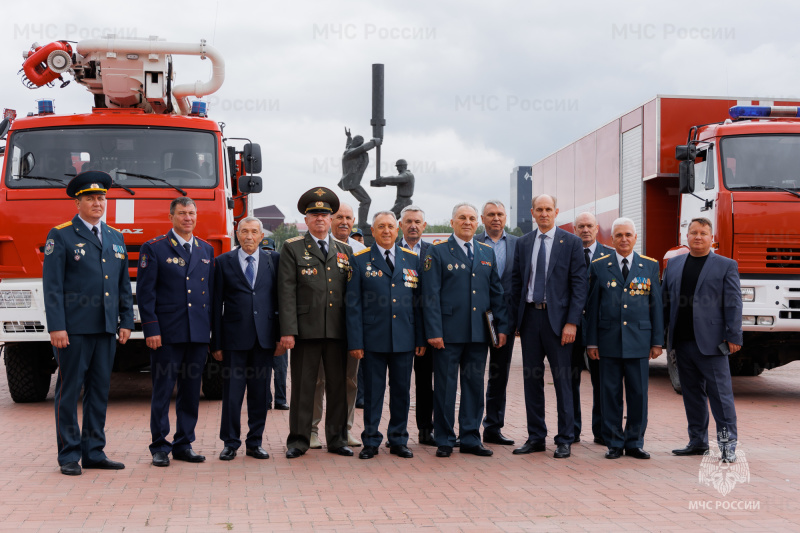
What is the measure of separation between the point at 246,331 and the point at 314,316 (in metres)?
0.55

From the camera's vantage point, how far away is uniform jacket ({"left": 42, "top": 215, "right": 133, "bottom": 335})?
21.7 ft

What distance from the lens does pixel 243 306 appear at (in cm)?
730

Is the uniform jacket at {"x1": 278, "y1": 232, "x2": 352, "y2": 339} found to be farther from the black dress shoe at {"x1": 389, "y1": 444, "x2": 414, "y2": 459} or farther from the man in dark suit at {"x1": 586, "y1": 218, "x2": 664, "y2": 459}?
the man in dark suit at {"x1": 586, "y1": 218, "x2": 664, "y2": 459}

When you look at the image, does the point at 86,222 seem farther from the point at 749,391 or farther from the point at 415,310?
the point at 749,391

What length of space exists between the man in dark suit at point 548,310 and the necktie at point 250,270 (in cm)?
221

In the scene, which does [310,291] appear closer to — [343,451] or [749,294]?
[343,451]

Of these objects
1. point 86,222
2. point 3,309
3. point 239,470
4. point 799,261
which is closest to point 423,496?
point 239,470

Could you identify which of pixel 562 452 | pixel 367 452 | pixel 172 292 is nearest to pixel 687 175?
pixel 562 452

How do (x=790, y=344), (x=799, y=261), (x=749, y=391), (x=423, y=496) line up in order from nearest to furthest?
(x=423, y=496) → (x=799, y=261) → (x=790, y=344) → (x=749, y=391)

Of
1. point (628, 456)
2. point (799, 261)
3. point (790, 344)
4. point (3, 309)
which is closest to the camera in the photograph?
point (628, 456)

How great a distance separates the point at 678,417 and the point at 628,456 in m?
2.36

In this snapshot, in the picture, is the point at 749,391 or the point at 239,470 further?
the point at 749,391

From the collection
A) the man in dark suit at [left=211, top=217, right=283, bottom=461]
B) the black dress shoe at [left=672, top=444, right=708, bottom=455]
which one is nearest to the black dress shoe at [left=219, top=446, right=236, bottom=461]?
the man in dark suit at [left=211, top=217, right=283, bottom=461]

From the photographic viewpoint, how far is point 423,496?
5914 millimetres
